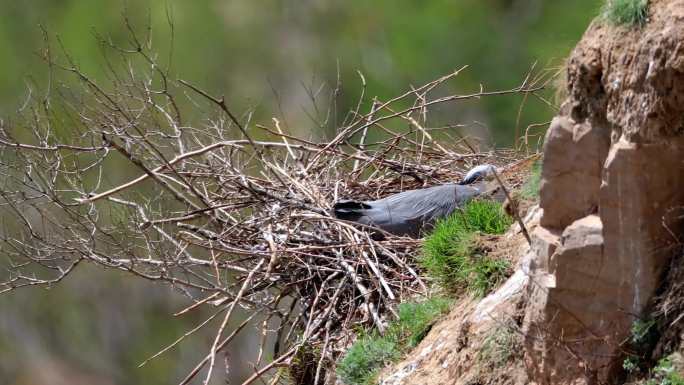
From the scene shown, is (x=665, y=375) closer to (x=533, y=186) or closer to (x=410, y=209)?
(x=533, y=186)

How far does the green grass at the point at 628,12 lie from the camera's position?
14.3 ft

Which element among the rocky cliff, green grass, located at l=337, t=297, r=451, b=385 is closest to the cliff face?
the rocky cliff

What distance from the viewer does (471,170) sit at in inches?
328

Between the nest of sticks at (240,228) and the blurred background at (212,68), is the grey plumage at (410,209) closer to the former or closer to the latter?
the nest of sticks at (240,228)

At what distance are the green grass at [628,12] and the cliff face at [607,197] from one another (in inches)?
1.2

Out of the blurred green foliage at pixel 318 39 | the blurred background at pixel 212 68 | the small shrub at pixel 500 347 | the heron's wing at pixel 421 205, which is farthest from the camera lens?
the blurred green foliage at pixel 318 39

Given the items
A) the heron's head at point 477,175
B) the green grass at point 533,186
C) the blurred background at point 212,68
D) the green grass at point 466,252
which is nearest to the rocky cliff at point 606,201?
the green grass at point 466,252

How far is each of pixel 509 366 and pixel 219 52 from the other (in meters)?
23.9

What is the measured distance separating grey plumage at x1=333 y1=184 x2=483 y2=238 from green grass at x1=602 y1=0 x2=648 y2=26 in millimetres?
3372

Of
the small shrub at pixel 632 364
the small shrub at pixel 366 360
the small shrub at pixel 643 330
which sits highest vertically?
the small shrub at pixel 366 360

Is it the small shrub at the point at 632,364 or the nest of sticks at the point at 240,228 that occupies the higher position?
the nest of sticks at the point at 240,228

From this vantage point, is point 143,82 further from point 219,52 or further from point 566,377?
point 219,52

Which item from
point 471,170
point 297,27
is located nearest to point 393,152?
point 471,170

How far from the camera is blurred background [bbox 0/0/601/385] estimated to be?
2558 centimetres
